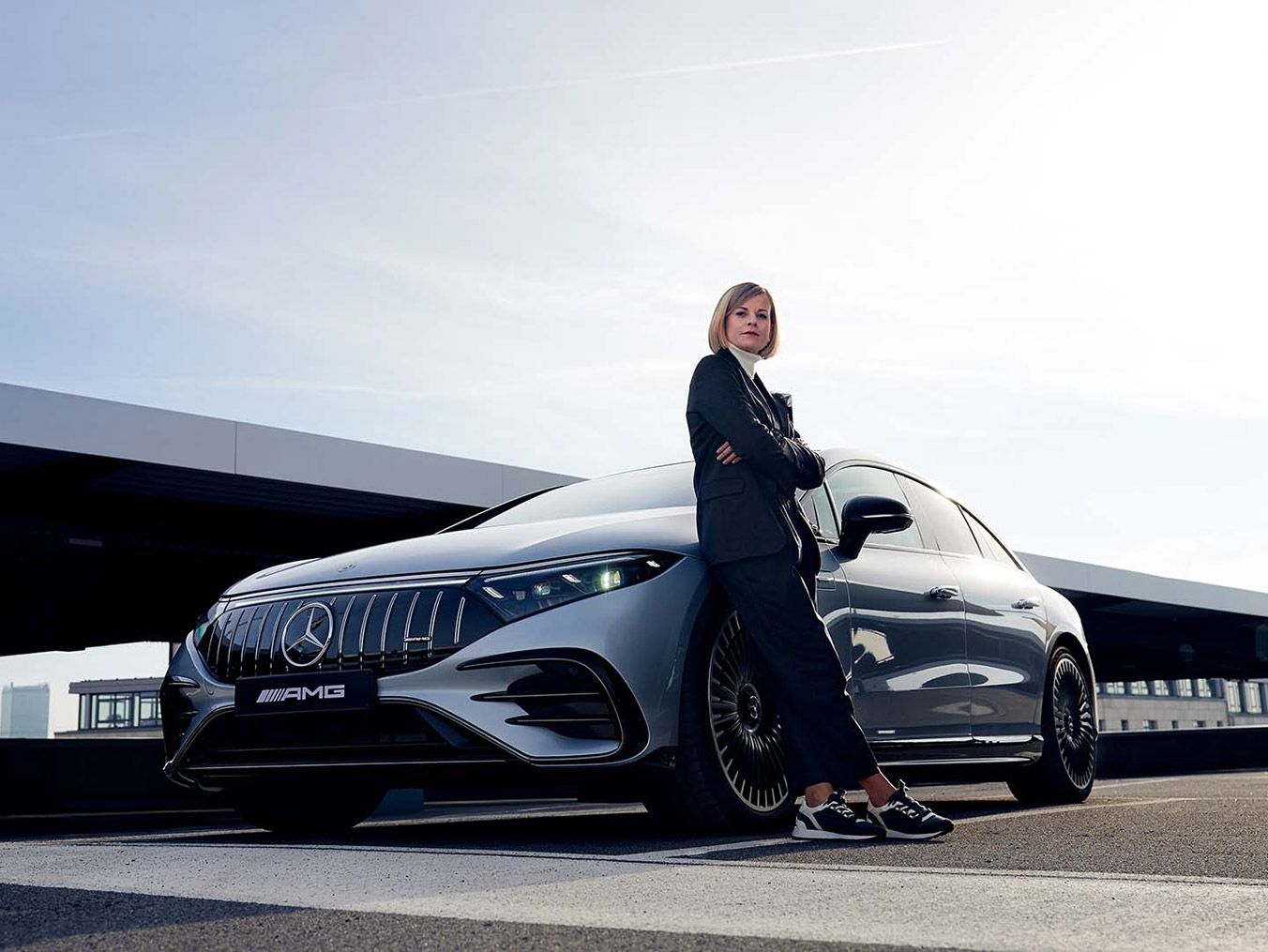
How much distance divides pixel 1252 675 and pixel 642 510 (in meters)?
50.2

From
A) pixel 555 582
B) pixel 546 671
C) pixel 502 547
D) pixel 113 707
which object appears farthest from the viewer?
pixel 113 707

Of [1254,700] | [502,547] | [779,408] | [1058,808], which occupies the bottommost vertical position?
[1254,700]

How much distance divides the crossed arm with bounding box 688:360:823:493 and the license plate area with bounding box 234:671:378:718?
140cm

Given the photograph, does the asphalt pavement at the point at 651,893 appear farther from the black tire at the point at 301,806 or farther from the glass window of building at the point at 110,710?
the glass window of building at the point at 110,710

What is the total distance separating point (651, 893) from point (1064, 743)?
4629 mm

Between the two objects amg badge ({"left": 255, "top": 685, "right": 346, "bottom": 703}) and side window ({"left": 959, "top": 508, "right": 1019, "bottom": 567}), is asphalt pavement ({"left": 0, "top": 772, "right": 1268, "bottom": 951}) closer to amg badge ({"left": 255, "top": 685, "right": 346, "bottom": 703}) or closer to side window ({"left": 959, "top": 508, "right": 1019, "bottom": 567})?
amg badge ({"left": 255, "top": 685, "right": 346, "bottom": 703})

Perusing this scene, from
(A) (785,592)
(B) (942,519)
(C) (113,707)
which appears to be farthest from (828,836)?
(C) (113,707)

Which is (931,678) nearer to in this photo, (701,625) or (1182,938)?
(701,625)

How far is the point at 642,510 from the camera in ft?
19.3

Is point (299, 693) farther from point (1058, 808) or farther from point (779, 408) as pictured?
point (1058, 808)

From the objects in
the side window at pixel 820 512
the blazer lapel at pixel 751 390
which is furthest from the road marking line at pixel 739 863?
the side window at pixel 820 512

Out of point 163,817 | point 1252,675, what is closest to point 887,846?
point 163,817

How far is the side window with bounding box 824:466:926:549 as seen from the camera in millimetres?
6383

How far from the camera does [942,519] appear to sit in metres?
7.30
